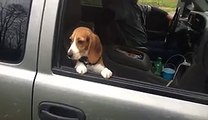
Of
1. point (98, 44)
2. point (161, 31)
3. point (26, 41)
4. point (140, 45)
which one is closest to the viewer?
point (26, 41)

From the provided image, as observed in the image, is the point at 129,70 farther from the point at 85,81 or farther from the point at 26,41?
the point at 26,41

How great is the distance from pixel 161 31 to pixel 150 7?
30 centimetres

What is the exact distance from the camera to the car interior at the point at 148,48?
7.53 feet

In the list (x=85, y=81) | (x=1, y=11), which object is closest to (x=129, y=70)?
(x=85, y=81)

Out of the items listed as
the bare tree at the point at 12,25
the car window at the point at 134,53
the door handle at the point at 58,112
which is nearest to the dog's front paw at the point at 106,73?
the car window at the point at 134,53

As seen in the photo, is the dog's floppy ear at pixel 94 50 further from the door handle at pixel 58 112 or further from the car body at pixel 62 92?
the door handle at pixel 58 112

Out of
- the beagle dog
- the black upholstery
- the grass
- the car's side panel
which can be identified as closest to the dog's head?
the beagle dog

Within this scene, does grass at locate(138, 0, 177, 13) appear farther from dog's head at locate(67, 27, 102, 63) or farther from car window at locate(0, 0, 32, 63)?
car window at locate(0, 0, 32, 63)

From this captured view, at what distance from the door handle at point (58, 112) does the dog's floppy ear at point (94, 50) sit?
1.12 feet

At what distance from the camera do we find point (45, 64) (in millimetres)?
2203

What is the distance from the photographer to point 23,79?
224 cm

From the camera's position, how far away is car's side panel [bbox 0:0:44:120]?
2.22m

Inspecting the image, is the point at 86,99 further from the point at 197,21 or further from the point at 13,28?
the point at 197,21

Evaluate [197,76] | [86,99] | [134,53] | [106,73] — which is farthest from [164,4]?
[86,99]
